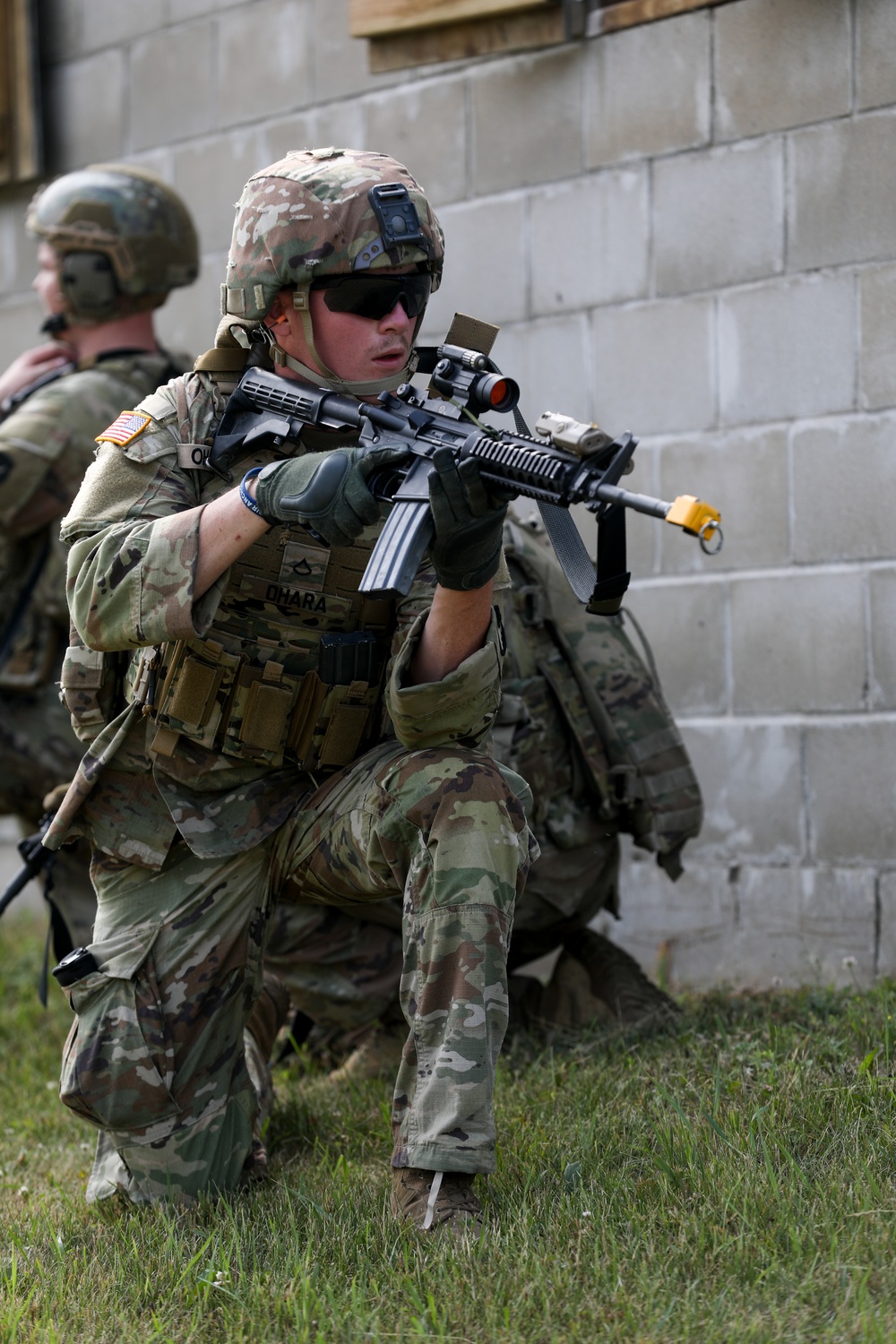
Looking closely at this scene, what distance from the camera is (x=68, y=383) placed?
4.54m

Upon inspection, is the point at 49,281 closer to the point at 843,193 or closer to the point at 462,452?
the point at 843,193

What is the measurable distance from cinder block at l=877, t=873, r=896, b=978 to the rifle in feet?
5.53

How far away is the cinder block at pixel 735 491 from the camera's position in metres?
4.29

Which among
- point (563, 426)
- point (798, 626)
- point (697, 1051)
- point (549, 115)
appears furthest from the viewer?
point (549, 115)

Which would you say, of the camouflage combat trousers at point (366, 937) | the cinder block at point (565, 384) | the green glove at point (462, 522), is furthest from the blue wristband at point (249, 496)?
the cinder block at point (565, 384)

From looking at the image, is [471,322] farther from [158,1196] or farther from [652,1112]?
[158,1196]

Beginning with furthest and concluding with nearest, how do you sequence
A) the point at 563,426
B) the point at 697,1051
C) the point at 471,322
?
1. the point at 697,1051
2. the point at 471,322
3. the point at 563,426

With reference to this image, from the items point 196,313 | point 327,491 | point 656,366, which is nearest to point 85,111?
point 196,313

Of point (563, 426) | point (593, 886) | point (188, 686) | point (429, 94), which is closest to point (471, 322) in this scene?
point (563, 426)

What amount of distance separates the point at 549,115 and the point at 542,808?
2.21 meters

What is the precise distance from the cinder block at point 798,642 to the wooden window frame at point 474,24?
1.62 m

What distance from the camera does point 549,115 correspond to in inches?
187

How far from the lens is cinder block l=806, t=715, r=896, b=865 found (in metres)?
4.13

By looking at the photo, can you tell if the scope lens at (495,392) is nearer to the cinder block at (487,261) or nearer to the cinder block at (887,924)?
the cinder block at (887,924)
